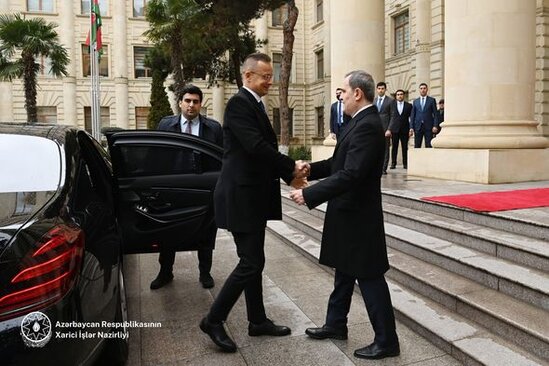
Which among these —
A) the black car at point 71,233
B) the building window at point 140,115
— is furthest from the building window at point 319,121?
the black car at point 71,233

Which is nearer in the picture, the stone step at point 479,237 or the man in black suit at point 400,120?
the stone step at point 479,237

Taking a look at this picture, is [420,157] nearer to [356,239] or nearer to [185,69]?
[356,239]

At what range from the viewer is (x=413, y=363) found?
11.1ft

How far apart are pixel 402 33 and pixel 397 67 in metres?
1.87

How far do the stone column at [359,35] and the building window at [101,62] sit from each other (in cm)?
2800

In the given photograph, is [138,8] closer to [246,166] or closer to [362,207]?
[246,166]

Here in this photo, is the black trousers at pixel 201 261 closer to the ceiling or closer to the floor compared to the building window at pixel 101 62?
closer to the floor

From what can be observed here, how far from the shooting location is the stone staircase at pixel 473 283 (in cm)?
338

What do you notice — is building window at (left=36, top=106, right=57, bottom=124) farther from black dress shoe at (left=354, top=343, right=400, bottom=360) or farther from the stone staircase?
black dress shoe at (left=354, top=343, right=400, bottom=360)

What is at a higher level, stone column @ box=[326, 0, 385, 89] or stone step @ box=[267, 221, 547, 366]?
stone column @ box=[326, 0, 385, 89]

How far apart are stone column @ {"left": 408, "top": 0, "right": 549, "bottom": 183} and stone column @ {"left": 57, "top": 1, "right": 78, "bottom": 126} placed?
106 feet

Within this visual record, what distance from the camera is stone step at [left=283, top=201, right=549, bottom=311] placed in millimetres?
3750

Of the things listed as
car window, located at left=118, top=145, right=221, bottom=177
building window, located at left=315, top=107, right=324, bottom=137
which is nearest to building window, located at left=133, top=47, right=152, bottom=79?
building window, located at left=315, top=107, right=324, bottom=137

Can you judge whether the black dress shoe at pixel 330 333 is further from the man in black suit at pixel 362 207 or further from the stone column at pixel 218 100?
the stone column at pixel 218 100
